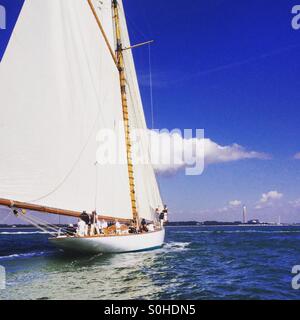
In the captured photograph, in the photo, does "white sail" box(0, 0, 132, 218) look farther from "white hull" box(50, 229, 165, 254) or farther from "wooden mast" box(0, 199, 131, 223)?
"white hull" box(50, 229, 165, 254)

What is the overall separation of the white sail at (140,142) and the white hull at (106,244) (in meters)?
4.70

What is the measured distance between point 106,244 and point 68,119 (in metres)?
9.12

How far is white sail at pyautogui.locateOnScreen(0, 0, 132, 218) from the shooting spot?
21906 millimetres

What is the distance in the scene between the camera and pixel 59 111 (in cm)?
2481

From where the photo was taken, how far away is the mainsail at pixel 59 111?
2195 centimetres

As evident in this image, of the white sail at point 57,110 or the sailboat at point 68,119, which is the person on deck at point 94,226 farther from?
the white sail at point 57,110

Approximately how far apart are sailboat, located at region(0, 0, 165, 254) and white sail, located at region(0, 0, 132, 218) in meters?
0.06

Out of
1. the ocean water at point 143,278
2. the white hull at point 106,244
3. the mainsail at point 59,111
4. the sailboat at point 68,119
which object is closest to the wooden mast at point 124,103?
the sailboat at point 68,119

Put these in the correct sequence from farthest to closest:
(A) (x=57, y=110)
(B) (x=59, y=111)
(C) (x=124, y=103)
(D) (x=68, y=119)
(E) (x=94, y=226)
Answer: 1. (C) (x=124, y=103)
2. (E) (x=94, y=226)
3. (D) (x=68, y=119)
4. (B) (x=59, y=111)
5. (A) (x=57, y=110)

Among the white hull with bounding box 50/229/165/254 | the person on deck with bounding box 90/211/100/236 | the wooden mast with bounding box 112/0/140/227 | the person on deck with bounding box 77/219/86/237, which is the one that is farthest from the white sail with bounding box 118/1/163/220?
the person on deck with bounding box 77/219/86/237

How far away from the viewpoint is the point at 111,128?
30.8 m

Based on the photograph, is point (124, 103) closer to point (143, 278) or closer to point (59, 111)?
point (59, 111)

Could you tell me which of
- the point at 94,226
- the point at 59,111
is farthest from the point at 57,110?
the point at 94,226
